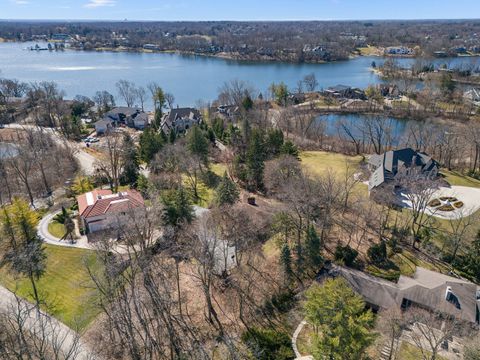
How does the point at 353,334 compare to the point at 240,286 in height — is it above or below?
above

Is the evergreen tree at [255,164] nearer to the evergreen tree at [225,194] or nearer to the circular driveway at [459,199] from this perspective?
the evergreen tree at [225,194]

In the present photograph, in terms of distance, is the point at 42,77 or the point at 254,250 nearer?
the point at 254,250

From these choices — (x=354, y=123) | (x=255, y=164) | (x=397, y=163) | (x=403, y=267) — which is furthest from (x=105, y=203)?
(x=354, y=123)

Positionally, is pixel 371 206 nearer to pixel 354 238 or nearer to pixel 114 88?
pixel 354 238

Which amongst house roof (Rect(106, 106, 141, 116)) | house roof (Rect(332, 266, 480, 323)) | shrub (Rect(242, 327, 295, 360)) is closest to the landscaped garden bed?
house roof (Rect(332, 266, 480, 323))

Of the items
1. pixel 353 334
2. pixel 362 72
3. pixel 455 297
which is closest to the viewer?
pixel 353 334

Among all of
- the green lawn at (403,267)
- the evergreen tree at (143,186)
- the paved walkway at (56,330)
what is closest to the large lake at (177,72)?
the evergreen tree at (143,186)

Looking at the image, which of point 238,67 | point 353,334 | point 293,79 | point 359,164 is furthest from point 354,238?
point 238,67
